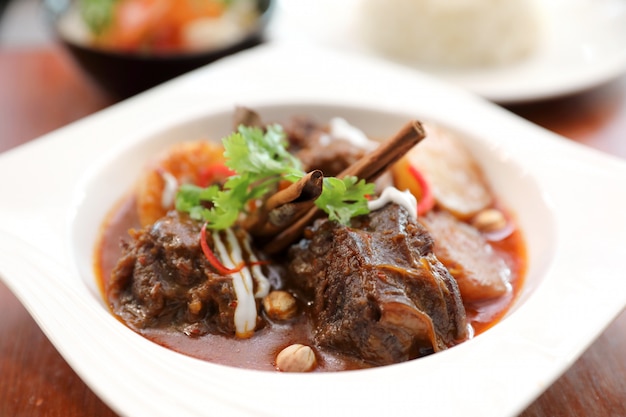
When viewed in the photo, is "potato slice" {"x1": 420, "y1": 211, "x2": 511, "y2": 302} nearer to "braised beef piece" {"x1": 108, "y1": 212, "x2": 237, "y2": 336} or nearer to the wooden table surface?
the wooden table surface

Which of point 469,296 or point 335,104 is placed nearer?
point 469,296

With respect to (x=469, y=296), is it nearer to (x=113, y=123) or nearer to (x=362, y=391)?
(x=362, y=391)

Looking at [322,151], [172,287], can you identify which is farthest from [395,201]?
[172,287]

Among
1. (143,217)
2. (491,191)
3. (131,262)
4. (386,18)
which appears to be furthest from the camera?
(386,18)

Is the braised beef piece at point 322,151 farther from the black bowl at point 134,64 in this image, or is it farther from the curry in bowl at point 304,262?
the black bowl at point 134,64

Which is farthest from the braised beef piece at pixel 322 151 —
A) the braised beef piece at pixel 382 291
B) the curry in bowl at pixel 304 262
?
the braised beef piece at pixel 382 291

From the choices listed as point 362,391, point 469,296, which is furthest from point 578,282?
point 362,391
